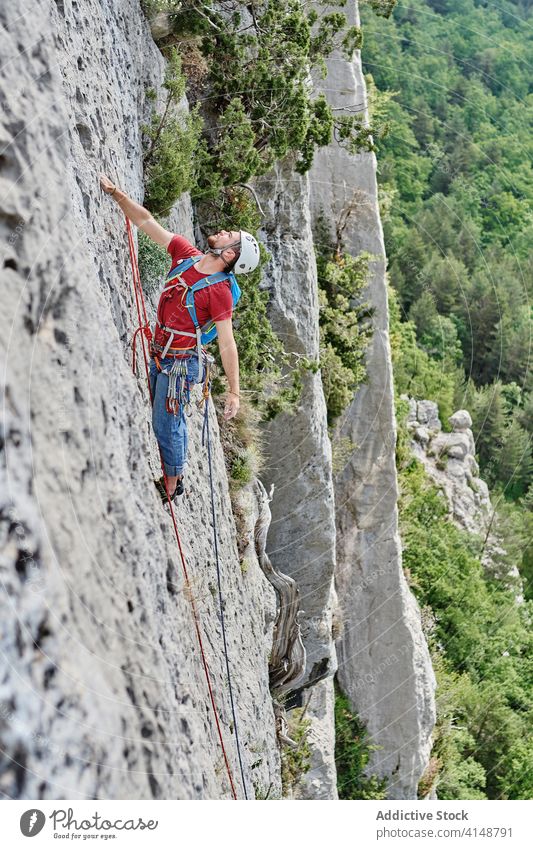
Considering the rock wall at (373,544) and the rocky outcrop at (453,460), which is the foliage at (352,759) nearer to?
the rock wall at (373,544)

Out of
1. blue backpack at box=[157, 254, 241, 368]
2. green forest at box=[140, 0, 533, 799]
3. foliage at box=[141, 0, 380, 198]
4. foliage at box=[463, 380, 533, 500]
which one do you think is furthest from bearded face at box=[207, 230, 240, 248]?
foliage at box=[463, 380, 533, 500]

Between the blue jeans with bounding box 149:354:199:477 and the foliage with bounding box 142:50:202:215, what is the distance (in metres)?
2.98

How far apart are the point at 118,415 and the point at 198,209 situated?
782 centimetres

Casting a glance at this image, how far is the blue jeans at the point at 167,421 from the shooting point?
251 inches

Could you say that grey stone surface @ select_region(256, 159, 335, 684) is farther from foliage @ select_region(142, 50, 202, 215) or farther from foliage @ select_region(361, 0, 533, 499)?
foliage @ select_region(361, 0, 533, 499)

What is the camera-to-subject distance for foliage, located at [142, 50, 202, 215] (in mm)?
8609

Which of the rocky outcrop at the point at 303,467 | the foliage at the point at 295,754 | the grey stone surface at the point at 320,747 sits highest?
the rocky outcrop at the point at 303,467

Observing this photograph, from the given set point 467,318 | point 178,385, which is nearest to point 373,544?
point 178,385

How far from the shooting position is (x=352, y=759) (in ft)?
66.8

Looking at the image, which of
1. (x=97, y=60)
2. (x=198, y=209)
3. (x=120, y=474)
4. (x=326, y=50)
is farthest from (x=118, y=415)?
(x=326, y=50)

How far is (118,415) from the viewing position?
4484 millimetres

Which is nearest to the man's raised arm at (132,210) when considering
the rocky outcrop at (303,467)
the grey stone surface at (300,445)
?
the rocky outcrop at (303,467)

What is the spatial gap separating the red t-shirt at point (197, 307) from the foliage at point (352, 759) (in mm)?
16474

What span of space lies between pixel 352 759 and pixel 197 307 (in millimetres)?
17311
